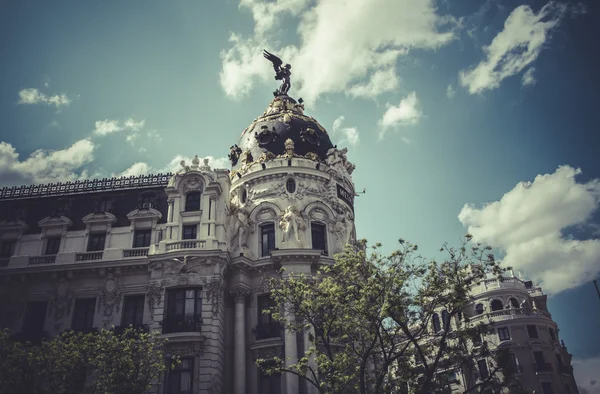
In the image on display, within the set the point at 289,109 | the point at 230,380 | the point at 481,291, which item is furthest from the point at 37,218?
the point at 481,291

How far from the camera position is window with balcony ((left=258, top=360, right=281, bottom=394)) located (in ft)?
111

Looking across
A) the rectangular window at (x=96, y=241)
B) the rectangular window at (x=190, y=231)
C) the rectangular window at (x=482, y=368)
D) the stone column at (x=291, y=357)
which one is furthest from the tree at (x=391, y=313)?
the rectangular window at (x=482, y=368)

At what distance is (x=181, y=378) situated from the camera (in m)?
31.5

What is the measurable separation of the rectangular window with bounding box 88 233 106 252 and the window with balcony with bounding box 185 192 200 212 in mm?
6526

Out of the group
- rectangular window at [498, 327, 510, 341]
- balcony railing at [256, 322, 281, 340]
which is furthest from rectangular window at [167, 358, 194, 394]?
rectangular window at [498, 327, 510, 341]

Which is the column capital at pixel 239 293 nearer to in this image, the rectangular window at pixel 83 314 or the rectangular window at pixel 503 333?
the rectangular window at pixel 83 314

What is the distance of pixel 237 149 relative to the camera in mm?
46094

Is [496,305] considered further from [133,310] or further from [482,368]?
[133,310]

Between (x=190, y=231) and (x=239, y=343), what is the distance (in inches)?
341

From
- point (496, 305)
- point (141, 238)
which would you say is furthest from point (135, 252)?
point (496, 305)

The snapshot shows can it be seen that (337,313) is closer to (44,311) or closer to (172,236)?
(172,236)

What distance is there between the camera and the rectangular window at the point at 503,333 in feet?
160

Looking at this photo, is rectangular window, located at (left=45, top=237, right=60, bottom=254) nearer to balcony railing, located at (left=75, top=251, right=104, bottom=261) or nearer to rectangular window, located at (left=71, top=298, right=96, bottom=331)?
balcony railing, located at (left=75, top=251, right=104, bottom=261)

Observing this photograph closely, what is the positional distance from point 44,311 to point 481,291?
1545 inches
